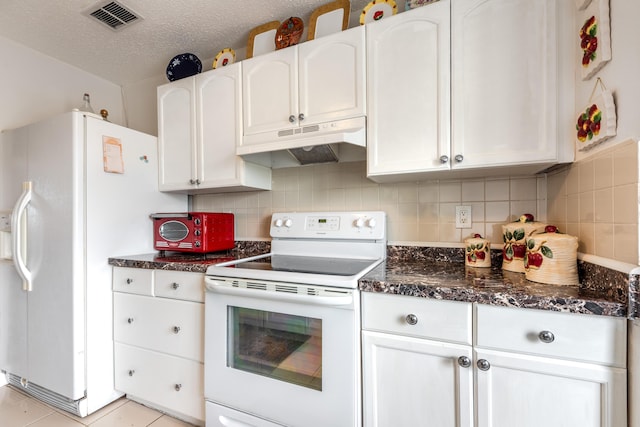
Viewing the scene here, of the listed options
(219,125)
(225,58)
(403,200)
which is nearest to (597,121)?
(403,200)

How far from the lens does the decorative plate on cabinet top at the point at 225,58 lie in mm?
1911

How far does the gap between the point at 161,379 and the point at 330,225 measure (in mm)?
1261

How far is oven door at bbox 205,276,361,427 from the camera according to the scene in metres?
1.10

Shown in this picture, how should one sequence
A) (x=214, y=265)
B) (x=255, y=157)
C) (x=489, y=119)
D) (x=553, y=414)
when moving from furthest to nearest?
(x=255, y=157)
(x=214, y=265)
(x=489, y=119)
(x=553, y=414)

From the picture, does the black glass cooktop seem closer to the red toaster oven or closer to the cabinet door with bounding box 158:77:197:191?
the red toaster oven

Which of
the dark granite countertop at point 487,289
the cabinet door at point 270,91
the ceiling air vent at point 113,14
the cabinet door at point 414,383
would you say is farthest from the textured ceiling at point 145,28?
the cabinet door at point 414,383

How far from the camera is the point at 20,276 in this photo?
1732 mm

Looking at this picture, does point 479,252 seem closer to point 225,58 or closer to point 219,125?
point 219,125

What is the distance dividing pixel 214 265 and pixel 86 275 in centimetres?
80

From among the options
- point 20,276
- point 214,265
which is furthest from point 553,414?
point 20,276

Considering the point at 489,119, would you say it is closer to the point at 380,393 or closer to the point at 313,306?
the point at 313,306

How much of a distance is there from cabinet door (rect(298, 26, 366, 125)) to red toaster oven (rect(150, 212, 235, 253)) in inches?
35.3

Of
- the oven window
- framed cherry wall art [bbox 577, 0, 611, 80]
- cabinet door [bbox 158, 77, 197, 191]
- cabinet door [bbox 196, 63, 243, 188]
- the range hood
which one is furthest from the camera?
cabinet door [bbox 158, 77, 197, 191]

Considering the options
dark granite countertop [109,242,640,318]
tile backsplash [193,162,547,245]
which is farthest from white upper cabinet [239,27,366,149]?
dark granite countertop [109,242,640,318]
